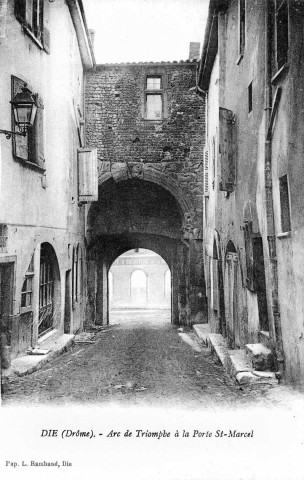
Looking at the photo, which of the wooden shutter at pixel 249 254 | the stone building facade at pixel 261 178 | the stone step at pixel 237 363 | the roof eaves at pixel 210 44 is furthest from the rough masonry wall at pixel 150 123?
the stone step at pixel 237 363

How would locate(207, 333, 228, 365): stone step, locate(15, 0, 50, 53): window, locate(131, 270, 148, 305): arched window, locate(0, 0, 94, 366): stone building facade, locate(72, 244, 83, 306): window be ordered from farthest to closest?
locate(131, 270, 148, 305): arched window
locate(72, 244, 83, 306): window
locate(207, 333, 228, 365): stone step
locate(15, 0, 50, 53): window
locate(0, 0, 94, 366): stone building facade

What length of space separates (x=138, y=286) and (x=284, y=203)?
25474 millimetres

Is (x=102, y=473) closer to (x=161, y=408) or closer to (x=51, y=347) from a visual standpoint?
(x=161, y=408)

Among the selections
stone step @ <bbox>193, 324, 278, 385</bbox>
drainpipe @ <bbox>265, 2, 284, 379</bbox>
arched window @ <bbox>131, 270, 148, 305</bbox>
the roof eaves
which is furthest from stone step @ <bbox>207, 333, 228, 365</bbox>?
arched window @ <bbox>131, 270, 148, 305</bbox>

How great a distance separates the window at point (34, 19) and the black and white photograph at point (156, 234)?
0.13 ft

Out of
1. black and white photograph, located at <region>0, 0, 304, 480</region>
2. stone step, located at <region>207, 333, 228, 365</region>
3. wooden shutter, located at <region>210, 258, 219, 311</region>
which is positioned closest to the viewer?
black and white photograph, located at <region>0, 0, 304, 480</region>

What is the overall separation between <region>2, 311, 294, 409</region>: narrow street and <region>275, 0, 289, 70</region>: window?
3.94m

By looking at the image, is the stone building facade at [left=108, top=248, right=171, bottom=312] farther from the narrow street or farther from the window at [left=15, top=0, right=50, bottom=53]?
the window at [left=15, top=0, right=50, bottom=53]

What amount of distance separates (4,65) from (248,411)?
542cm

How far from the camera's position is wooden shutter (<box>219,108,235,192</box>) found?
8523 millimetres

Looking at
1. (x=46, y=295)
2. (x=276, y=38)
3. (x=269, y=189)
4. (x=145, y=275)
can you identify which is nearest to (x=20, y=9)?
(x=276, y=38)

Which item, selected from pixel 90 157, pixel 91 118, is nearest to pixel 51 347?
pixel 90 157

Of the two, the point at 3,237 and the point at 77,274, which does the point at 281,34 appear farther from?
the point at 77,274

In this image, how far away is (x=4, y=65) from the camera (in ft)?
21.0
